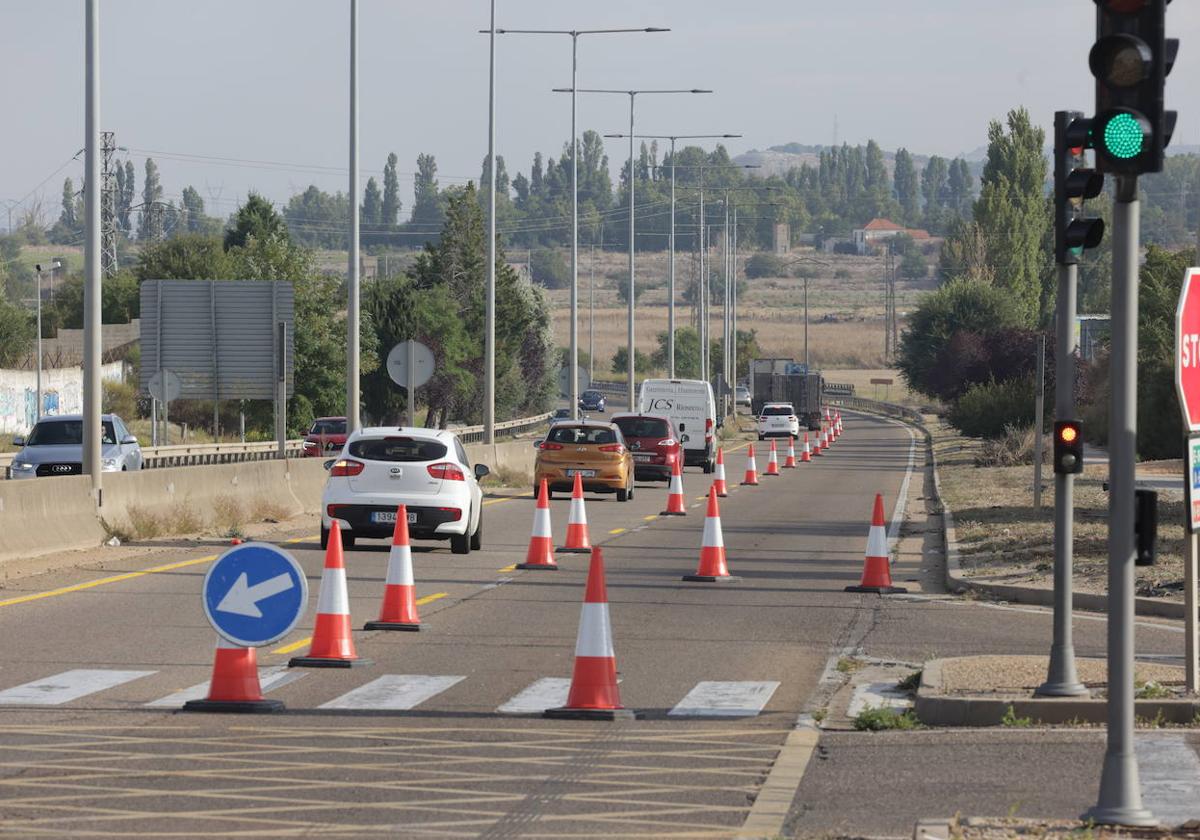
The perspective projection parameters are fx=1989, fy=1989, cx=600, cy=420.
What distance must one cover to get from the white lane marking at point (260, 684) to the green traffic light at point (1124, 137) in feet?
20.6

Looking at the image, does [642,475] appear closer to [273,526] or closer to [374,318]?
[273,526]

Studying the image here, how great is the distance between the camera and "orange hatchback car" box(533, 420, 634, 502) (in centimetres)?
3619

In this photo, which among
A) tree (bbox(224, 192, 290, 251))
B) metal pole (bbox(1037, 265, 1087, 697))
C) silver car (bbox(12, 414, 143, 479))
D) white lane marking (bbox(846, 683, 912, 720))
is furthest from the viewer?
tree (bbox(224, 192, 290, 251))

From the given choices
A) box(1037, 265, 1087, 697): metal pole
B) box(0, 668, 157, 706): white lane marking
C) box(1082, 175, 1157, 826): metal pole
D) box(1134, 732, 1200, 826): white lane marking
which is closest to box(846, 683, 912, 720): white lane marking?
box(1037, 265, 1087, 697): metal pole

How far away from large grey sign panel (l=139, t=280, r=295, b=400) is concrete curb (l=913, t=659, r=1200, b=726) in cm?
2611

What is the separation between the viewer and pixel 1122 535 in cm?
790

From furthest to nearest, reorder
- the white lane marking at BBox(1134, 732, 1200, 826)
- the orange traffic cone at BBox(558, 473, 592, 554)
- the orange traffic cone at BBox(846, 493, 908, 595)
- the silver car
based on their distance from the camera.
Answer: the silver car < the orange traffic cone at BBox(558, 473, 592, 554) < the orange traffic cone at BBox(846, 493, 908, 595) < the white lane marking at BBox(1134, 732, 1200, 826)

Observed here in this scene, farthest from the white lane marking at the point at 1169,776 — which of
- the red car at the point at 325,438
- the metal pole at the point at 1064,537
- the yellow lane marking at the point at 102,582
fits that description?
the red car at the point at 325,438

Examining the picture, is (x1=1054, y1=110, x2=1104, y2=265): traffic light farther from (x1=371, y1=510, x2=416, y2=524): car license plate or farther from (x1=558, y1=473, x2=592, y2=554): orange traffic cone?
(x1=558, y1=473, x2=592, y2=554): orange traffic cone

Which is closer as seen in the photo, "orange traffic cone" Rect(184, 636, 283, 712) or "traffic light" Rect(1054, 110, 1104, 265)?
"orange traffic cone" Rect(184, 636, 283, 712)

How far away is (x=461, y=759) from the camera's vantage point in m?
10.0

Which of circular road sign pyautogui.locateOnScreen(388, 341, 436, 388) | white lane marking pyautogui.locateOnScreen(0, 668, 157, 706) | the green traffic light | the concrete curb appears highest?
the green traffic light

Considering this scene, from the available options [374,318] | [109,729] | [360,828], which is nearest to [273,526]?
[109,729]

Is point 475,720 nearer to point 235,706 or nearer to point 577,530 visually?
point 235,706
